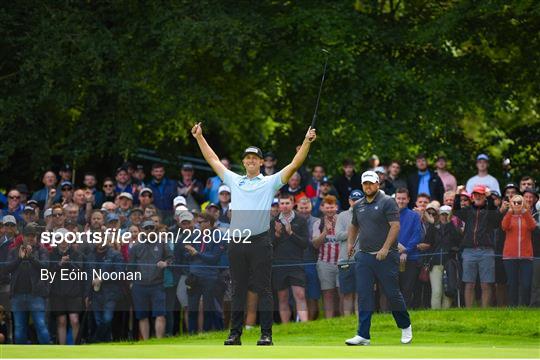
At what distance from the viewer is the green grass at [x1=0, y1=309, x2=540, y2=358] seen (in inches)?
564

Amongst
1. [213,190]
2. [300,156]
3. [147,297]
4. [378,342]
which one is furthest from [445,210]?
[300,156]

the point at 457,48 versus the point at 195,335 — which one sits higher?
the point at 457,48

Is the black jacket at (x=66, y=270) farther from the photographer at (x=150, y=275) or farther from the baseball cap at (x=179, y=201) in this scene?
the baseball cap at (x=179, y=201)

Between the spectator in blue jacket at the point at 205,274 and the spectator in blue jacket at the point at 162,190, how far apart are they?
3046mm

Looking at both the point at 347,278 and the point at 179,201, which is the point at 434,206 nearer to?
the point at 347,278

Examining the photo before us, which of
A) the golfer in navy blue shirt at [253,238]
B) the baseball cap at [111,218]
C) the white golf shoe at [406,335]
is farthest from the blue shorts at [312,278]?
the golfer in navy blue shirt at [253,238]

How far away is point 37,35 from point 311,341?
10.1 m

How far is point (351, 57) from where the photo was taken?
25.3m

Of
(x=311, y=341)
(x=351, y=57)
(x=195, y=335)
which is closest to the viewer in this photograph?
(x=311, y=341)

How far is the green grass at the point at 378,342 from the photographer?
14.3m

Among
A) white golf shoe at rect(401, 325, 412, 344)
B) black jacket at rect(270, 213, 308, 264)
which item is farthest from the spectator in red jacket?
white golf shoe at rect(401, 325, 412, 344)

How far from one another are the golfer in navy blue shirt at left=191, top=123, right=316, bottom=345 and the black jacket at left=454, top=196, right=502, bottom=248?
204 inches

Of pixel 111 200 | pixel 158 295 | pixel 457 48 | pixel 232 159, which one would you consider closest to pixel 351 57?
pixel 457 48

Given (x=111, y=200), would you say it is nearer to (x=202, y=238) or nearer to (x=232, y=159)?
(x=202, y=238)
